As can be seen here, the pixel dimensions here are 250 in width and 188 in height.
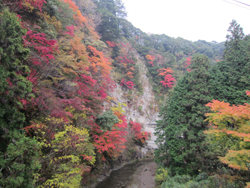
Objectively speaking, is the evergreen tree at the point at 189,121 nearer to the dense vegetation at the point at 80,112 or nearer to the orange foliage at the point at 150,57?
the dense vegetation at the point at 80,112

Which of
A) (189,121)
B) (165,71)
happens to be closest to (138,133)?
(189,121)

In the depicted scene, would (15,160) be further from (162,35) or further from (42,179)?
(162,35)

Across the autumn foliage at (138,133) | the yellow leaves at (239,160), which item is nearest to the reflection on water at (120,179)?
the autumn foliage at (138,133)

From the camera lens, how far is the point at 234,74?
10656 millimetres

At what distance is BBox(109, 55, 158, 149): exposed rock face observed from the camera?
22859 mm

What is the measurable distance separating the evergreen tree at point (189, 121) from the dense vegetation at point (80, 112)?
0.24 ft

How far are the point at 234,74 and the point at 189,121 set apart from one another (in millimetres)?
5168

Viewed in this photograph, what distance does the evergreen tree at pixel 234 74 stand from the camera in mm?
9773

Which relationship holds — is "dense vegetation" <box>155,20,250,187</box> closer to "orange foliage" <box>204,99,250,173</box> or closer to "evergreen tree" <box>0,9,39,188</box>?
"orange foliage" <box>204,99,250,173</box>

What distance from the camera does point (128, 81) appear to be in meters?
24.2

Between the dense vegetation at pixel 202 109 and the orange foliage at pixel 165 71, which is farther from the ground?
the orange foliage at pixel 165 71

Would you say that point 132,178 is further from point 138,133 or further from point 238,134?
point 238,134

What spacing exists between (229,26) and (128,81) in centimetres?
1524

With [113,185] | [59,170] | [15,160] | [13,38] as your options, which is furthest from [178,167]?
[13,38]
